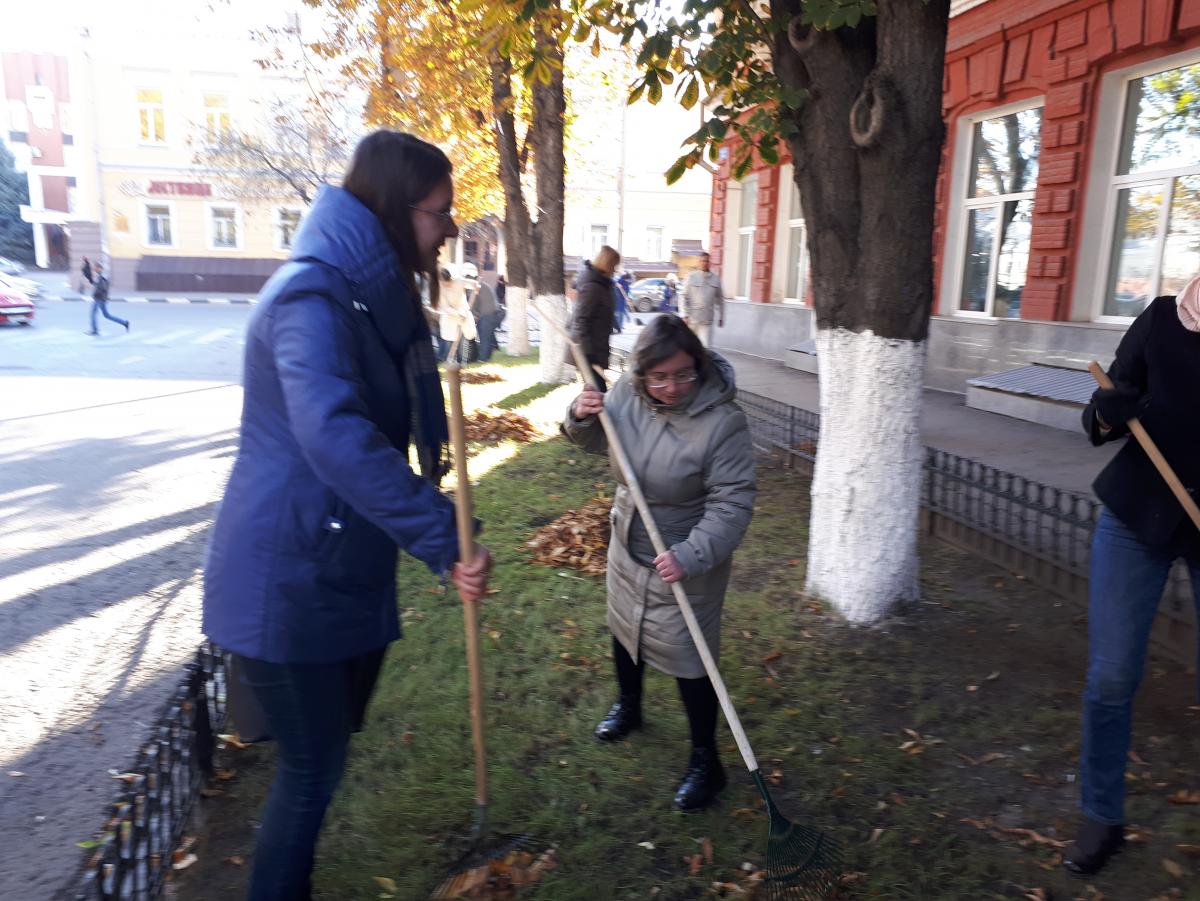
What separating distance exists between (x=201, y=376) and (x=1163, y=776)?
14.7 metres

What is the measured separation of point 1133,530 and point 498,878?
2156mm

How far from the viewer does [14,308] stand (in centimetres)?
2272

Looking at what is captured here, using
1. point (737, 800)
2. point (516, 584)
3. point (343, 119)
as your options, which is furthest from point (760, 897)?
point (343, 119)

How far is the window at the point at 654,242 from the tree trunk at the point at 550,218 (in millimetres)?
32771

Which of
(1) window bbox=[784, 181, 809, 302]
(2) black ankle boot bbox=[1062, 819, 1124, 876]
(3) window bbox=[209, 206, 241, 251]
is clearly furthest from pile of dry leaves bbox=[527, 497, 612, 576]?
(3) window bbox=[209, 206, 241, 251]

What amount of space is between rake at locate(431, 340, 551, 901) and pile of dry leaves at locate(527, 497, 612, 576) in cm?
259

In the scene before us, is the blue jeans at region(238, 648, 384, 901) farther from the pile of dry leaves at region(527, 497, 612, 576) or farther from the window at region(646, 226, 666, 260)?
the window at region(646, 226, 666, 260)

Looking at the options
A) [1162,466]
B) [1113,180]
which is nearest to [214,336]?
[1113,180]

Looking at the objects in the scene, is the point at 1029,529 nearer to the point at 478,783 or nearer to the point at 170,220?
the point at 478,783

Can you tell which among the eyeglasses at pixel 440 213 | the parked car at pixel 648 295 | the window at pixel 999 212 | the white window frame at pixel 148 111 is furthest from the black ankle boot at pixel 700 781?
the white window frame at pixel 148 111

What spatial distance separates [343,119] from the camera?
84.7ft

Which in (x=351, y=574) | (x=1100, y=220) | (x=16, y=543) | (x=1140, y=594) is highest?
(x=1100, y=220)

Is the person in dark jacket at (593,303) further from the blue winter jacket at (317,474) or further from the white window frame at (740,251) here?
the white window frame at (740,251)

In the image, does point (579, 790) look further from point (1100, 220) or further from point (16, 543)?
point (1100, 220)
